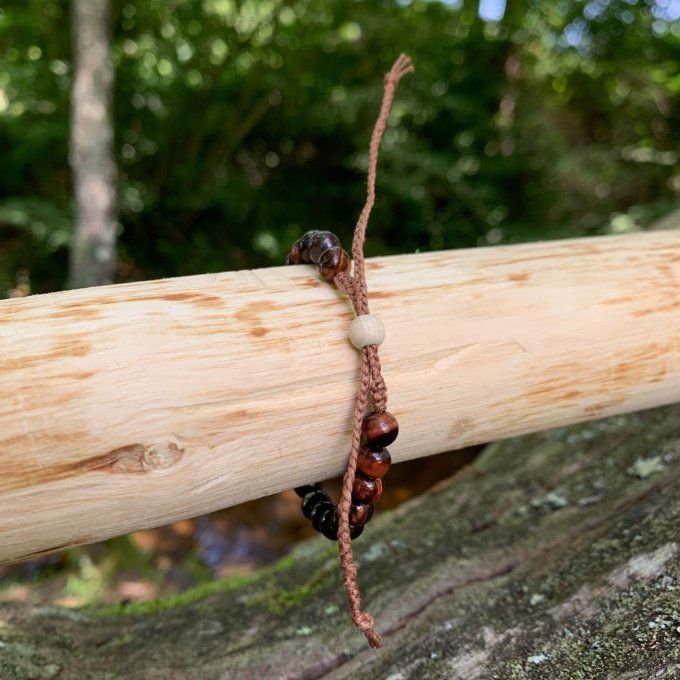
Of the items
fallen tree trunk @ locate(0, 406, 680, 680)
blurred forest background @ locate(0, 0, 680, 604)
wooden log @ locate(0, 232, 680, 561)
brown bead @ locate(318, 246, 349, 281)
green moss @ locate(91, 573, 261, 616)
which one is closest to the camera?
wooden log @ locate(0, 232, 680, 561)

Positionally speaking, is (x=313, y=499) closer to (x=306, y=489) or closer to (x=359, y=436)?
(x=306, y=489)

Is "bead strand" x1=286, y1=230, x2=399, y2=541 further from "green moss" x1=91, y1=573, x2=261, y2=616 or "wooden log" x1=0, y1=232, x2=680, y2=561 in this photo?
"green moss" x1=91, y1=573, x2=261, y2=616

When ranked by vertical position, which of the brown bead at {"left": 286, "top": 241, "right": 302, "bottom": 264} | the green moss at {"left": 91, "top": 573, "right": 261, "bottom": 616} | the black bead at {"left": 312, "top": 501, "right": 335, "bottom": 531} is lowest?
the green moss at {"left": 91, "top": 573, "right": 261, "bottom": 616}

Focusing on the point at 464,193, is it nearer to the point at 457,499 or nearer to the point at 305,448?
the point at 457,499

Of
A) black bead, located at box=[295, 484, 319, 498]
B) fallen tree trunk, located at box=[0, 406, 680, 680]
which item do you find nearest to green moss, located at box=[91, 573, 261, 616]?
fallen tree trunk, located at box=[0, 406, 680, 680]

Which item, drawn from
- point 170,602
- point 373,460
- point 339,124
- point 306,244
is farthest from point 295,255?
point 339,124

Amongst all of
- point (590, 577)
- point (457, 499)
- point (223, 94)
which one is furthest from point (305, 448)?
point (223, 94)
